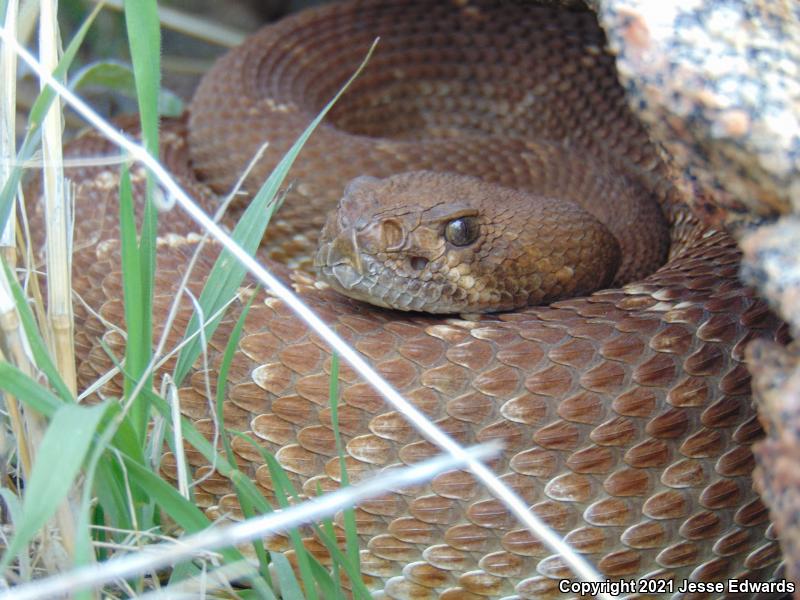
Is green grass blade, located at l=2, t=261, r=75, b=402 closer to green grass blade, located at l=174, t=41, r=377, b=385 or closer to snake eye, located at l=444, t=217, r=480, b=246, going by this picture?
green grass blade, located at l=174, t=41, r=377, b=385

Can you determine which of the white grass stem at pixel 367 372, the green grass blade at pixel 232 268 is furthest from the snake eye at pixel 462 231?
the white grass stem at pixel 367 372

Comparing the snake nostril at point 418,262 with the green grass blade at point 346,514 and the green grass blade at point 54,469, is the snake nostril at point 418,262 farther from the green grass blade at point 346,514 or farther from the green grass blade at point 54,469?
the green grass blade at point 54,469

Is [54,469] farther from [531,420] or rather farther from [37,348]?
[531,420]

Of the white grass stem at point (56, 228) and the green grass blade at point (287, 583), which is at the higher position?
the white grass stem at point (56, 228)

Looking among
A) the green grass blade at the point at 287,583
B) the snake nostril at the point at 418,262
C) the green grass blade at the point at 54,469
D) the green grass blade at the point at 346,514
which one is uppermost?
the snake nostril at the point at 418,262

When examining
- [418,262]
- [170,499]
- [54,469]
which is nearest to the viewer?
[54,469]

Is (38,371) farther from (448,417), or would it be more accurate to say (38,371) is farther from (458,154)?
(458,154)

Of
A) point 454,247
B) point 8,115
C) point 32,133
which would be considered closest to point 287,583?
point 454,247
